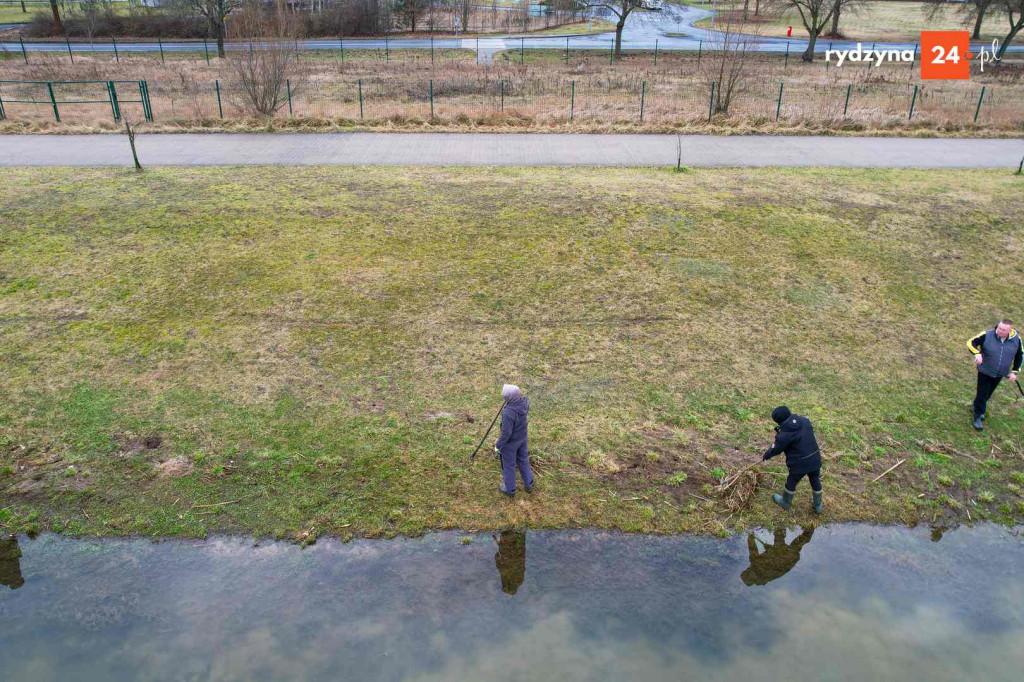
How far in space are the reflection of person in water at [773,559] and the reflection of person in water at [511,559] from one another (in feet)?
7.16

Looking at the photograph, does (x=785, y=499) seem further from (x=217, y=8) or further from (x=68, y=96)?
(x=217, y=8)

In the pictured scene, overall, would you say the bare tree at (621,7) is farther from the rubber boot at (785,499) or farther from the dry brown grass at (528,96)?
the rubber boot at (785,499)

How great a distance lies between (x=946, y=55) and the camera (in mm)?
42062

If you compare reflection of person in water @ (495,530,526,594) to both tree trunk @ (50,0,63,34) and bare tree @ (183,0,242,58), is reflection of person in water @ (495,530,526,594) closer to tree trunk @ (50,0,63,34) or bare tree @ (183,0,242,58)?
bare tree @ (183,0,242,58)

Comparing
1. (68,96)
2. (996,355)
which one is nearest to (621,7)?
(68,96)

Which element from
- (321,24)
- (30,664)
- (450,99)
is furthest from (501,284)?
(321,24)

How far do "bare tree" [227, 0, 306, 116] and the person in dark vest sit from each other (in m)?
22.0

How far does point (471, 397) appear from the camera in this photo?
9438 millimetres

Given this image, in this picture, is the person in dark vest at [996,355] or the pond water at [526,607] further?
the person in dark vest at [996,355]

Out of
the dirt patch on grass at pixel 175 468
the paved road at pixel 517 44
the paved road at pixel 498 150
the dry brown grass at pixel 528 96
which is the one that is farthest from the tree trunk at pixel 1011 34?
the dirt patch on grass at pixel 175 468

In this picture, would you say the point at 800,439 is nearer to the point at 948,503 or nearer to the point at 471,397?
the point at 948,503

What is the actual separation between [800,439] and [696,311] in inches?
200

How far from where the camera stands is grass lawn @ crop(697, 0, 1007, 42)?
5134 cm

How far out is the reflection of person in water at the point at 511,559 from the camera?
6.64 metres
